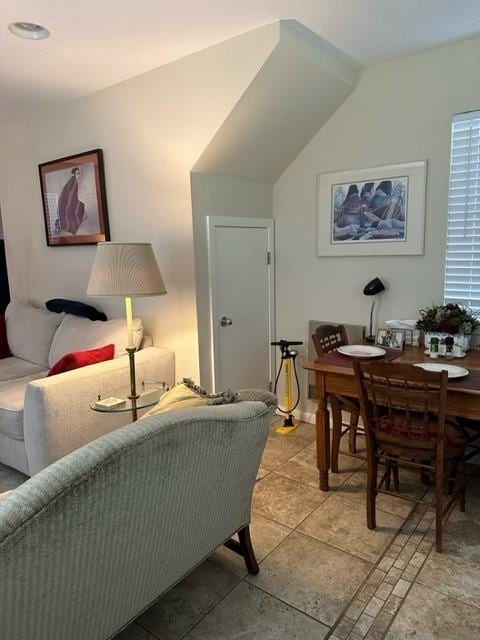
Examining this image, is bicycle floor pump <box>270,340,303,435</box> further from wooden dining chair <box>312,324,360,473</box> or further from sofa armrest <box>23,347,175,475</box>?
sofa armrest <box>23,347,175,475</box>

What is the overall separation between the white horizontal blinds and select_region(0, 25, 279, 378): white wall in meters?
1.27

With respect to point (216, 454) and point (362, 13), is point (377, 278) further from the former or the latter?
point (216, 454)

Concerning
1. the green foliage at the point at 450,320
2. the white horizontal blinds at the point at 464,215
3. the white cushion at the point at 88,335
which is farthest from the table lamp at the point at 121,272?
the white horizontal blinds at the point at 464,215

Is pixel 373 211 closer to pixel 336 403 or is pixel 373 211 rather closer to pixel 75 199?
pixel 336 403

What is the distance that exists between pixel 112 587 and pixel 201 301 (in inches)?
75.1

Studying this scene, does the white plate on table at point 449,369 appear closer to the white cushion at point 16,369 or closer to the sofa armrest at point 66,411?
the sofa armrest at point 66,411

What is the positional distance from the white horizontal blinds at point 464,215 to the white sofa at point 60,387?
6.37ft

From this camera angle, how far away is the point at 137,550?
1.37m

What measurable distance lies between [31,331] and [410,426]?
2988mm

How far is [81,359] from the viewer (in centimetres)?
270

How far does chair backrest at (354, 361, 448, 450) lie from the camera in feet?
6.39

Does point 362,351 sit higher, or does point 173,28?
point 173,28

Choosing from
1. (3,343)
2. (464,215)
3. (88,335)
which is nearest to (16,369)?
(3,343)

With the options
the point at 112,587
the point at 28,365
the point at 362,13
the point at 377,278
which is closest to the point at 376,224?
the point at 377,278
